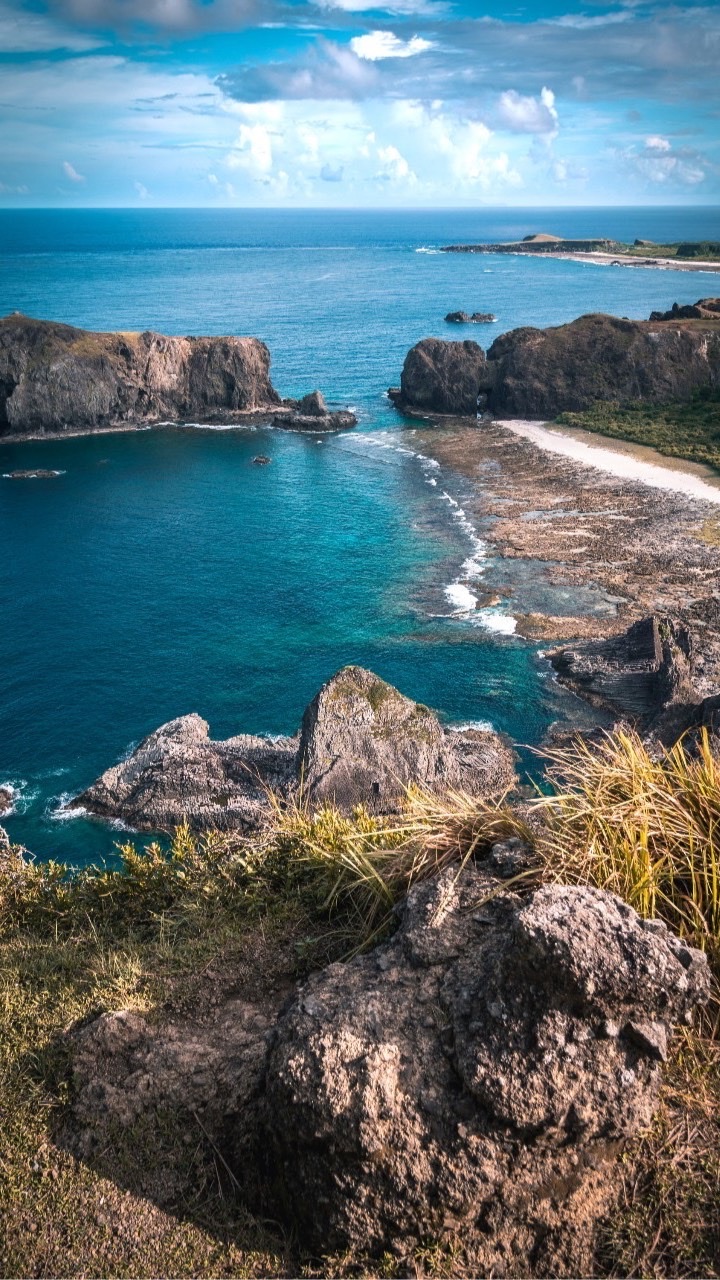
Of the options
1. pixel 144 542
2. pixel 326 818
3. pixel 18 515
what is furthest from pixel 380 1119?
pixel 18 515

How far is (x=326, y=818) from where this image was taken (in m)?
11.5

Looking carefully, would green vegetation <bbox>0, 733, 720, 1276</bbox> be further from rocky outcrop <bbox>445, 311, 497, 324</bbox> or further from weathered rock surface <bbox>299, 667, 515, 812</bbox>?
rocky outcrop <bbox>445, 311, 497, 324</bbox>

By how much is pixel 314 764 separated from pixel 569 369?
251ft

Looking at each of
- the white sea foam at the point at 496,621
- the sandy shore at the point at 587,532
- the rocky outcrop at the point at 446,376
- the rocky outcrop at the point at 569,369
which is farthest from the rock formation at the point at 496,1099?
the rocky outcrop at the point at 446,376

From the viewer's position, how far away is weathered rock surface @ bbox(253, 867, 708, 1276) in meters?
6.46

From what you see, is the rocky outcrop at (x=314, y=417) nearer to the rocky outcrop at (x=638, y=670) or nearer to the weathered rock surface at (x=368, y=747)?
the rocky outcrop at (x=638, y=670)

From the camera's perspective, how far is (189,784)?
114 feet

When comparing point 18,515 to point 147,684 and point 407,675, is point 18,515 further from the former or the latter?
point 407,675

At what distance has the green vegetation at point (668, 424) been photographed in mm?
79625

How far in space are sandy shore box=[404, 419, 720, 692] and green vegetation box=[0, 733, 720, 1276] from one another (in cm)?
3235

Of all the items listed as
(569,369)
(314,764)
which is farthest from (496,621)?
(569,369)

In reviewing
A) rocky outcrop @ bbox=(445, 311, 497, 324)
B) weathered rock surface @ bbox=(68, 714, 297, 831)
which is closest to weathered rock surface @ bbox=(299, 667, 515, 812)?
weathered rock surface @ bbox=(68, 714, 297, 831)

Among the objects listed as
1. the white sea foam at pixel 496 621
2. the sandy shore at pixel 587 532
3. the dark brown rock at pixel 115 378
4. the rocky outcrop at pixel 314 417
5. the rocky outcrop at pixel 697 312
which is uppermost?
the rocky outcrop at pixel 697 312

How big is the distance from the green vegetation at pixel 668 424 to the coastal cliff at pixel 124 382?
2502 cm
